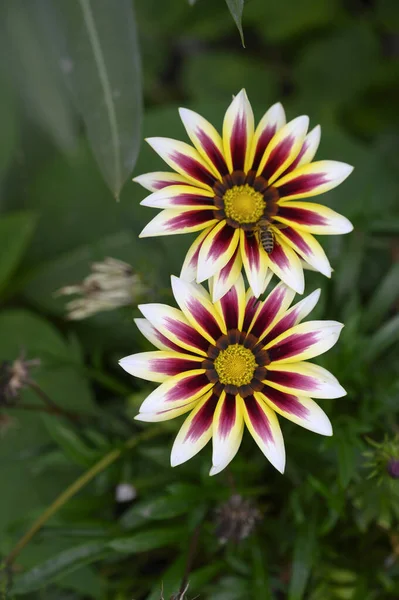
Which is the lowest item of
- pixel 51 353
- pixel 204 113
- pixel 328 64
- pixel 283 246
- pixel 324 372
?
pixel 51 353

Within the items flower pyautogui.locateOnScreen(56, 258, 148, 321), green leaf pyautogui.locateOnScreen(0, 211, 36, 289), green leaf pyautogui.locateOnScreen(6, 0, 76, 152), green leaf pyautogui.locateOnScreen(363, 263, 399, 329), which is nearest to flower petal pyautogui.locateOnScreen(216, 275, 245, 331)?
flower pyautogui.locateOnScreen(56, 258, 148, 321)

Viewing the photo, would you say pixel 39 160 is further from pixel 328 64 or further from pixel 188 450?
pixel 188 450

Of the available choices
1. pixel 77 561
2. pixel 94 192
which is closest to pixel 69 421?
pixel 77 561

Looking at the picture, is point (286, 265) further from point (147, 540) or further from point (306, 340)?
point (147, 540)

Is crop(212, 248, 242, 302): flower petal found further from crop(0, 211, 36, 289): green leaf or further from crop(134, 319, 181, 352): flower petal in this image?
crop(0, 211, 36, 289): green leaf

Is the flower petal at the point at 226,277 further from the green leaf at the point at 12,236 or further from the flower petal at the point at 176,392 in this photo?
the green leaf at the point at 12,236

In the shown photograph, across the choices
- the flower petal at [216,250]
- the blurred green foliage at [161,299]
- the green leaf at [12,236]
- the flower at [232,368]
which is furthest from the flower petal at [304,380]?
the green leaf at [12,236]

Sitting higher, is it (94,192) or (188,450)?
(94,192)
